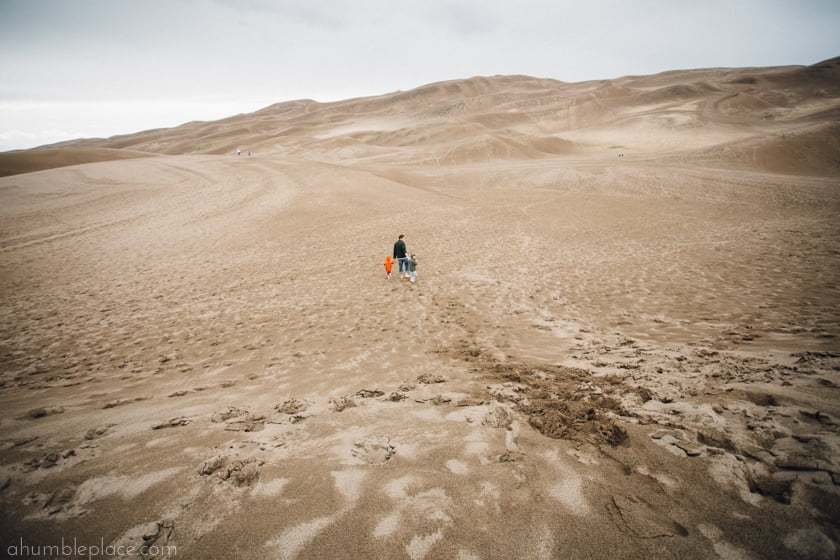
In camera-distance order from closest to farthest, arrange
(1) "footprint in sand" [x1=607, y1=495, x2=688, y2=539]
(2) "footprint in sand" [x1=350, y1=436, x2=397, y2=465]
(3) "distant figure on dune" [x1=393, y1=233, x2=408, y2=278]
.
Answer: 1. (1) "footprint in sand" [x1=607, y1=495, x2=688, y2=539]
2. (2) "footprint in sand" [x1=350, y1=436, x2=397, y2=465]
3. (3) "distant figure on dune" [x1=393, y1=233, x2=408, y2=278]

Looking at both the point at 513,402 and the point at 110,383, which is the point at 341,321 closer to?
the point at 110,383

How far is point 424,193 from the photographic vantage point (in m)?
24.3

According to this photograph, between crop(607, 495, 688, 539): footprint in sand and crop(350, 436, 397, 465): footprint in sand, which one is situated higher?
crop(607, 495, 688, 539): footprint in sand

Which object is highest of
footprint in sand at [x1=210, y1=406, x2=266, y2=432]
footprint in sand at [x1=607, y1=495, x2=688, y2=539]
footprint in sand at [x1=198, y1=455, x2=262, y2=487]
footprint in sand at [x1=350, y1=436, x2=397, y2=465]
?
footprint in sand at [x1=198, y1=455, x2=262, y2=487]

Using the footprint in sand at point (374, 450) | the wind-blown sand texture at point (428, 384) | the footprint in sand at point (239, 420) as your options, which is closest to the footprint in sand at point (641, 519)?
the wind-blown sand texture at point (428, 384)

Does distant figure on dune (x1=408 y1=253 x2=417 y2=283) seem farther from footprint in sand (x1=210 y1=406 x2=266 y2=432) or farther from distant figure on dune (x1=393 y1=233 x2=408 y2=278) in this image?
footprint in sand (x1=210 y1=406 x2=266 y2=432)

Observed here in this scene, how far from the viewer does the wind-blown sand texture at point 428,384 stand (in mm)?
2152

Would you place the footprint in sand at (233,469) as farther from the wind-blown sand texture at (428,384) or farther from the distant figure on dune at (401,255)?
the distant figure on dune at (401,255)

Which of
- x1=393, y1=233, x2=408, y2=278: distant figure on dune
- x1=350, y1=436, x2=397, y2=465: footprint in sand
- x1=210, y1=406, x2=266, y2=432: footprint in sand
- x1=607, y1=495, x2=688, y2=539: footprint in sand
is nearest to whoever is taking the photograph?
x1=607, y1=495, x2=688, y2=539: footprint in sand

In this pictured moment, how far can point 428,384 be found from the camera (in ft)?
14.6

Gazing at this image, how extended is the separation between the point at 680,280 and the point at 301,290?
9887mm

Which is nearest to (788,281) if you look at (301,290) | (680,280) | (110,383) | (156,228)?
(680,280)

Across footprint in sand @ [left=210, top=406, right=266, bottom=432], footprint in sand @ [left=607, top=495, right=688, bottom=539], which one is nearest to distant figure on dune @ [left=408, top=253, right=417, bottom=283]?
footprint in sand @ [left=210, top=406, right=266, bottom=432]

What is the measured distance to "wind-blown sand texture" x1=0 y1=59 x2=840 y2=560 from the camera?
2152 millimetres
